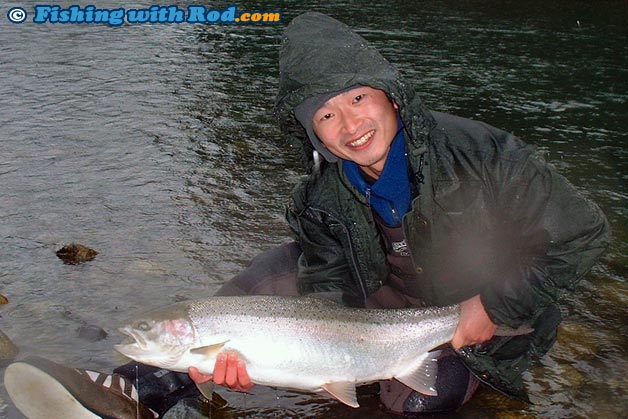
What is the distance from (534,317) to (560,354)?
1318mm

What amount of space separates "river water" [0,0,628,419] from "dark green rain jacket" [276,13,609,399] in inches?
33.5

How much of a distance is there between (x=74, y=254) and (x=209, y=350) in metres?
3.01

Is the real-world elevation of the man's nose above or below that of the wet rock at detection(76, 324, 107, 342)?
above

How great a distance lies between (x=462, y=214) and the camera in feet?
13.2

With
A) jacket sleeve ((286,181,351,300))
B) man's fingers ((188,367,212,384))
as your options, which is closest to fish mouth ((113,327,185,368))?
man's fingers ((188,367,212,384))

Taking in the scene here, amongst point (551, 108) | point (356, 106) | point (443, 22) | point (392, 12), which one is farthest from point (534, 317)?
point (392, 12)

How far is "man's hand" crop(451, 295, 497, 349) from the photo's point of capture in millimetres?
3994

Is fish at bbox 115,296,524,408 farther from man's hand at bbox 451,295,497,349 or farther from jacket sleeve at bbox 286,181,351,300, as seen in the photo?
jacket sleeve at bbox 286,181,351,300

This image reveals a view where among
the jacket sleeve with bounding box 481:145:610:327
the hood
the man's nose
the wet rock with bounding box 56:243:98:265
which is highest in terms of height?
the hood

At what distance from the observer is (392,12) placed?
2262 centimetres

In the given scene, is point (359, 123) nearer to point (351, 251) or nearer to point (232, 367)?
point (351, 251)

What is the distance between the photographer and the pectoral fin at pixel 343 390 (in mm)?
4035
